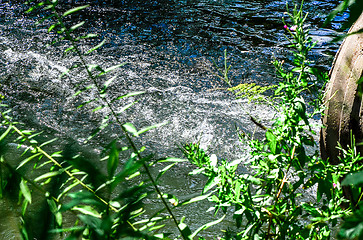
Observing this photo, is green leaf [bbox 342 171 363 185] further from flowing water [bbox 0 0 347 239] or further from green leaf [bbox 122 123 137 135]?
flowing water [bbox 0 0 347 239]

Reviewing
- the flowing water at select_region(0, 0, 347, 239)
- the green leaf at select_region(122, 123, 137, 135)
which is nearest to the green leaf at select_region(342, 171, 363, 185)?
the green leaf at select_region(122, 123, 137, 135)

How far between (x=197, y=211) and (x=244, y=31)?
3.89 m

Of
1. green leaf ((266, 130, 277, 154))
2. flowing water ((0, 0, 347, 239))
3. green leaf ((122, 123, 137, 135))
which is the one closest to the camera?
green leaf ((122, 123, 137, 135))

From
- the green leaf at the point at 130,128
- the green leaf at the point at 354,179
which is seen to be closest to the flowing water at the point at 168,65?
the green leaf at the point at 130,128

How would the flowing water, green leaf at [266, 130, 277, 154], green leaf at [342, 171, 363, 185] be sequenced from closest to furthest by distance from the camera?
green leaf at [342, 171, 363, 185] → green leaf at [266, 130, 277, 154] → the flowing water

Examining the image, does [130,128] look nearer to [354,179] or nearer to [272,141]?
[354,179]

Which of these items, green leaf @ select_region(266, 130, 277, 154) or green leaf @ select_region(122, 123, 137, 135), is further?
green leaf @ select_region(266, 130, 277, 154)

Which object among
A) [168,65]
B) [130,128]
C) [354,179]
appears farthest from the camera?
[168,65]

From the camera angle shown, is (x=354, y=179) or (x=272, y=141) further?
(x=272, y=141)

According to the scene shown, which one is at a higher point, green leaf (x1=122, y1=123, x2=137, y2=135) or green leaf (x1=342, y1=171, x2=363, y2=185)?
green leaf (x1=342, y1=171, x2=363, y2=185)

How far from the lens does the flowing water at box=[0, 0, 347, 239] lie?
3.96 meters

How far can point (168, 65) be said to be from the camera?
5.26 metres

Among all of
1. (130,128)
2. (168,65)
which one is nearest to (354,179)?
(130,128)

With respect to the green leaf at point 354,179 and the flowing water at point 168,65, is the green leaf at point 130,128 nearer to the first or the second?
the green leaf at point 354,179
